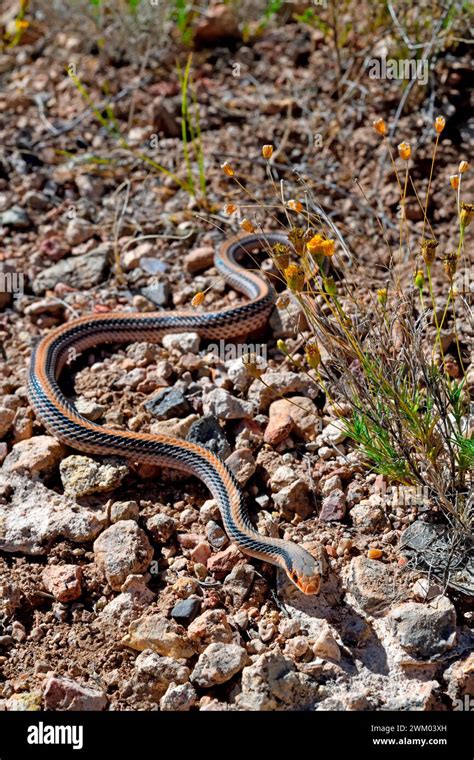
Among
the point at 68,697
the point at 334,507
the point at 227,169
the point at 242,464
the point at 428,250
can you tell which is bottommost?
the point at 68,697

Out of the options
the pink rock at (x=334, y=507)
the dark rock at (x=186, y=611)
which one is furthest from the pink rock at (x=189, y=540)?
the pink rock at (x=334, y=507)

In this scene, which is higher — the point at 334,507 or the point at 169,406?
the point at 169,406

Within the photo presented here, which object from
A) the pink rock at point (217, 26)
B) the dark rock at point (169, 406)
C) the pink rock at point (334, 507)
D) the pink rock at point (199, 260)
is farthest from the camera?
the pink rock at point (217, 26)

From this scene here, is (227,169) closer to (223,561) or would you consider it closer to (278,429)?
(278,429)

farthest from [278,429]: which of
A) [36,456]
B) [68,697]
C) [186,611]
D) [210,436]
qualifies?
[68,697]

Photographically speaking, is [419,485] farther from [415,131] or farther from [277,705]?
[415,131]

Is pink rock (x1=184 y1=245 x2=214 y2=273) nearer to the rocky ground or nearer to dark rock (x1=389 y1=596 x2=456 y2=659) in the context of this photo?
the rocky ground

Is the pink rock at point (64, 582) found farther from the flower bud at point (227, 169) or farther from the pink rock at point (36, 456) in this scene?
the flower bud at point (227, 169)
